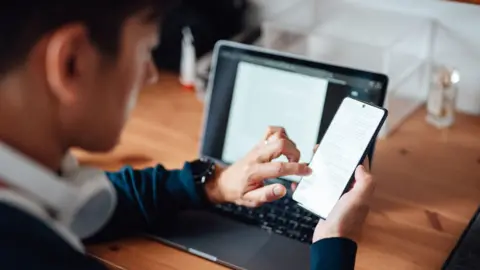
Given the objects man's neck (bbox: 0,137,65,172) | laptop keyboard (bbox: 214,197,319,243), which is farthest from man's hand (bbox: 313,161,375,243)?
man's neck (bbox: 0,137,65,172)

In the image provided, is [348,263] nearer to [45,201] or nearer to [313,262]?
[313,262]

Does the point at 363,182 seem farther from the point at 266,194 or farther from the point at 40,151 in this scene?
the point at 40,151

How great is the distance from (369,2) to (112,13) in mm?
877

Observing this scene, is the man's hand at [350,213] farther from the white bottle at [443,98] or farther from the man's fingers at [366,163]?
the white bottle at [443,98]

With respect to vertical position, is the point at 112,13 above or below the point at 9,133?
above

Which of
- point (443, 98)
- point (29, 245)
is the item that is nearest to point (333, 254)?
point (29, 245)

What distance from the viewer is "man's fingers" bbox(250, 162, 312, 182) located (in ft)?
3.43

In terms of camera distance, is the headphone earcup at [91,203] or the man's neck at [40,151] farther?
the headphone earcup at [91,203]

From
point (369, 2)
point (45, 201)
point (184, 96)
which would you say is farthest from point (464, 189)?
point (45, 201)

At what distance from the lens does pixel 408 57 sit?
1449mm

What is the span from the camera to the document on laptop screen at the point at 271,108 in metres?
1.20

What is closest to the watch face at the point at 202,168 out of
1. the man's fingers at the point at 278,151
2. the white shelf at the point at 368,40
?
the man's fingers at the point at 278,151

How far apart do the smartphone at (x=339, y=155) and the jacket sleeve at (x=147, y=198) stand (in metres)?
0.19

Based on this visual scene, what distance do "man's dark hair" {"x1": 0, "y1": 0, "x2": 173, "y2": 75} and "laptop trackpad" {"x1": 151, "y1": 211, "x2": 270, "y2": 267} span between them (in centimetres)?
45
